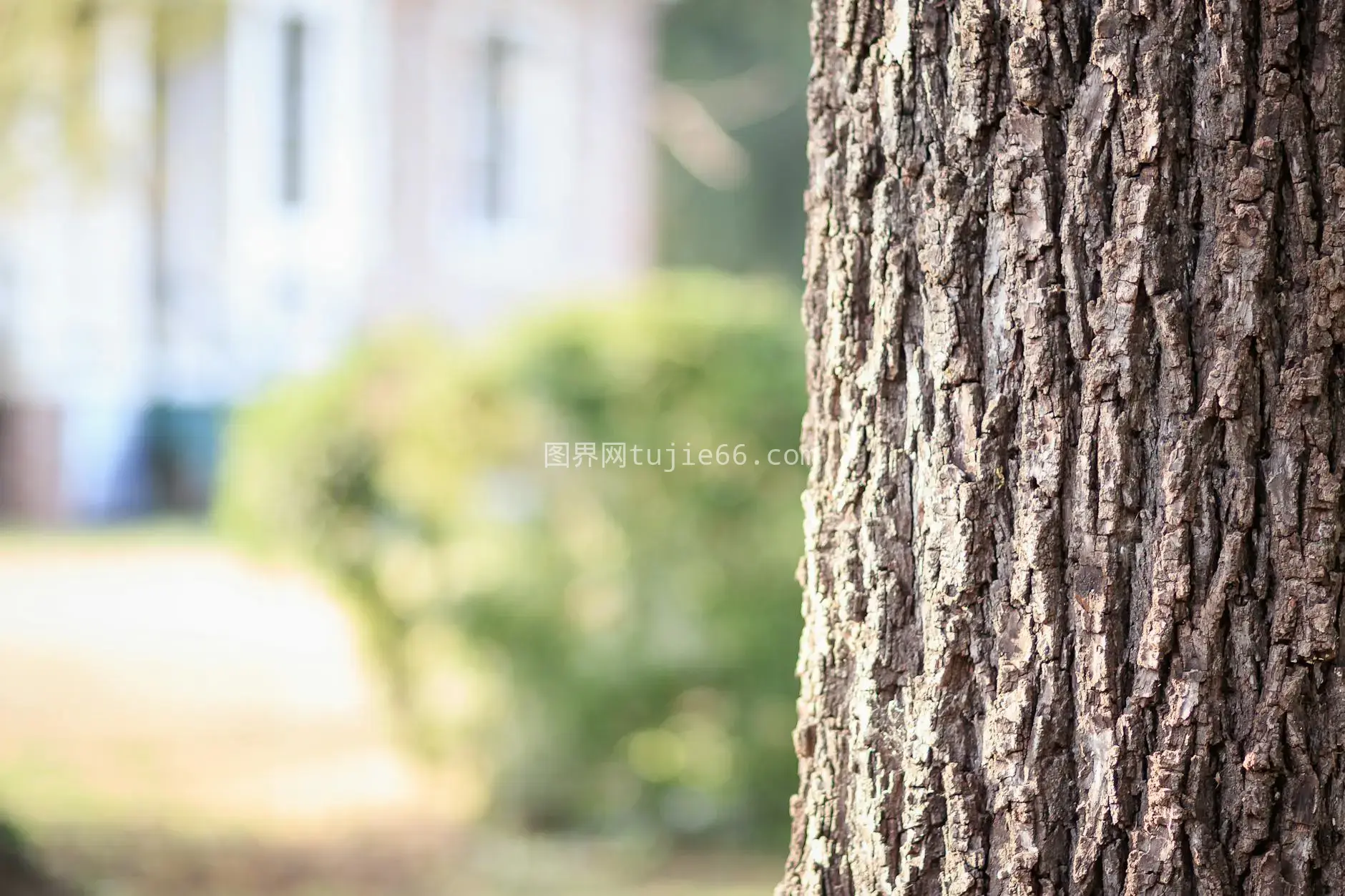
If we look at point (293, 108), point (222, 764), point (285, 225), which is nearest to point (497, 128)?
point (293, 108)

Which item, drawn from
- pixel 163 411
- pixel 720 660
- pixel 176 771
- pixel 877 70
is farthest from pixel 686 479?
pixel 163 411

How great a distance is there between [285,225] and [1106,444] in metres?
13.2

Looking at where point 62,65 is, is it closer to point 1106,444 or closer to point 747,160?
point 1106,444

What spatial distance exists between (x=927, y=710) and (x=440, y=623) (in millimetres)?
4181

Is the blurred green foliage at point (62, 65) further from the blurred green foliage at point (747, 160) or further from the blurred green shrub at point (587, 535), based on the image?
the blurred green foliage at point (747, 160)

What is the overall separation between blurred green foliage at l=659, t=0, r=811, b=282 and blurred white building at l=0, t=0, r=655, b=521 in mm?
9767

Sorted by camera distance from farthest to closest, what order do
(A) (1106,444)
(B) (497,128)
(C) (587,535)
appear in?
(B) (497,128)
(C) (587,535)
(A) (1106,444)

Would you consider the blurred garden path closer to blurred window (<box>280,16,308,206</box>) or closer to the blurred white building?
the blurred white building

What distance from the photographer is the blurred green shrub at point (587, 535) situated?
211 inches

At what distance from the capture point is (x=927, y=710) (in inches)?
60.6

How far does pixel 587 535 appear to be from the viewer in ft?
18.3

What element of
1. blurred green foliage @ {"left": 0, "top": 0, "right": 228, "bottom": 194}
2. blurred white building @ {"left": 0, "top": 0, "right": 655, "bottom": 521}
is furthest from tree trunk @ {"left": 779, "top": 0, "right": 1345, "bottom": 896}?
blurred white building @ {"left": 0, "top": 0, "right": 655, "bottom": 521}

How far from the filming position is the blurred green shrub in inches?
211

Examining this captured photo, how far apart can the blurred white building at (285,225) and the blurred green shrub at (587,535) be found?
743cm
